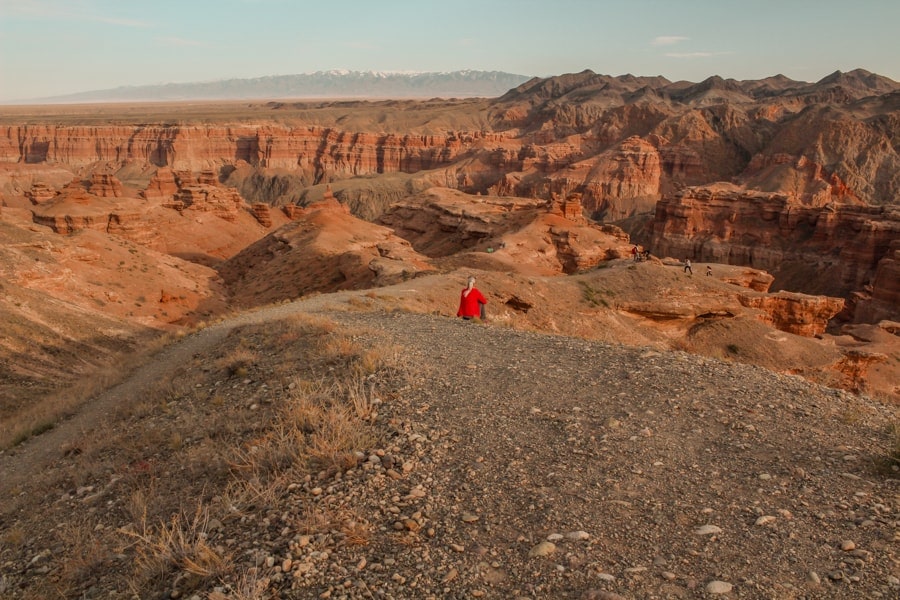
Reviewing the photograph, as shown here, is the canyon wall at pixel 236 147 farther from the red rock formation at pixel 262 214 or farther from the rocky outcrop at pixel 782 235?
the red rock formation at pixel 262 214

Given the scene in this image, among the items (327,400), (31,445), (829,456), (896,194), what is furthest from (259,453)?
(896,194)

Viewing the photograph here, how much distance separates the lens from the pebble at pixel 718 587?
3.92 m

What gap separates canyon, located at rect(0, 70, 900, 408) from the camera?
23812 mm

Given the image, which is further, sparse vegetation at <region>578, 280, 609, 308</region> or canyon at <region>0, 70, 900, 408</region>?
canyon at <region>0, 70, 900, 408</region>

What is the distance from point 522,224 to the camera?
41.8 metres

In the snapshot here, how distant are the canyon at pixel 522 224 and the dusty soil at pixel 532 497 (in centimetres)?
995

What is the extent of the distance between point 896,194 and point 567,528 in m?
88.6

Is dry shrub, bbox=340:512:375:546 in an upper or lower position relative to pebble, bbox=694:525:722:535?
lower

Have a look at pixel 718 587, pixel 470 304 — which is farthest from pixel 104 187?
pixel 718 587

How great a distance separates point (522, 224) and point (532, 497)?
3768 cm

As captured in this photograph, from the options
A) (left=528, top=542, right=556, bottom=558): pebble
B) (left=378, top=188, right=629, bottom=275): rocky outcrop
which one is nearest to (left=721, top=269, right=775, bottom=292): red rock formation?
(left=378, top=188, right=629, bottom=275): rocky outcrop

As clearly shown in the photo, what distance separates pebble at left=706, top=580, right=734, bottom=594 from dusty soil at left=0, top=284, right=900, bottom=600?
1 cm

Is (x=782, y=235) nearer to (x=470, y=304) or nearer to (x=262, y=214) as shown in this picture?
(x=262, y=214)

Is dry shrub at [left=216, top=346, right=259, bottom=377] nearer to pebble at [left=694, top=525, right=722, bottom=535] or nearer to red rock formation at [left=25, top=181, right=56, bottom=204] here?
pebble at [left=694, top=525, right=722, bottom=535]
